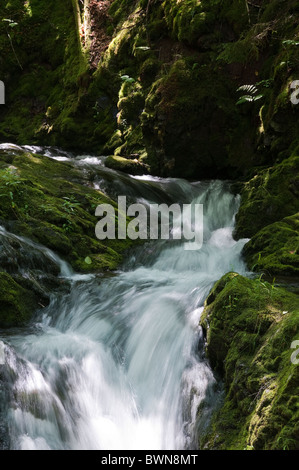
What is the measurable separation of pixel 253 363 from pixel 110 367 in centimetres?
147

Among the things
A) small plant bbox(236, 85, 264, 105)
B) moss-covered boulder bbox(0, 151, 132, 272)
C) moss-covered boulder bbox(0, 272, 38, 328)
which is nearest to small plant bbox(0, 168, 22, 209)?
moss-covered boulder bbox(0, 151, 132, 272)

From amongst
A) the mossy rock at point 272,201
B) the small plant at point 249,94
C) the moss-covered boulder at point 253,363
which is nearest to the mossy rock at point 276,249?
the mossy rock at point 272,201

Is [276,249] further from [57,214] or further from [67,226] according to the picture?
[57,214]

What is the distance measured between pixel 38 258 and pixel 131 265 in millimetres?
1517

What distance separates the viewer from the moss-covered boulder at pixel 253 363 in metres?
2.54

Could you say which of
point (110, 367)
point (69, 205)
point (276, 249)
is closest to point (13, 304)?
point (110, 367)

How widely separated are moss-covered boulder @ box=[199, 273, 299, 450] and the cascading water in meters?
0.26

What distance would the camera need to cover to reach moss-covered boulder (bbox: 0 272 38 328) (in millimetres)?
4383

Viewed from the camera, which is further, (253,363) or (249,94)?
(249,94)

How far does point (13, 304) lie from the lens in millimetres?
4449

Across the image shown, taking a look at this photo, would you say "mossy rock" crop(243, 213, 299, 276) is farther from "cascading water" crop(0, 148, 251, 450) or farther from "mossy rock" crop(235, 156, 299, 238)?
"cascading water" crop(0, 148, 251, 450)

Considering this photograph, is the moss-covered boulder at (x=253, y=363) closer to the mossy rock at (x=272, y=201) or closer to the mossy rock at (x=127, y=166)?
the mossy rock at (x=272, y=201)

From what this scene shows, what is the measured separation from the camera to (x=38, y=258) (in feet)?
17.5
